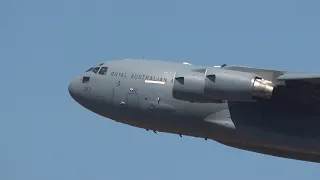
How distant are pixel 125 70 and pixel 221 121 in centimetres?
460

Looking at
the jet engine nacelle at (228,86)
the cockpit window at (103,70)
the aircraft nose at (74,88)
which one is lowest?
the aircraft nose at (74,88)

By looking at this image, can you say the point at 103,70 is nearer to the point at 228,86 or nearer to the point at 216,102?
the point at 216,102

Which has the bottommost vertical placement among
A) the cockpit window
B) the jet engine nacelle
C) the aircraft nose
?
the aircraft nose

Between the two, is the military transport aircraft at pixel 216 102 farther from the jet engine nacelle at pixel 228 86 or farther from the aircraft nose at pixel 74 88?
the aircraft nose at pixel 74 88

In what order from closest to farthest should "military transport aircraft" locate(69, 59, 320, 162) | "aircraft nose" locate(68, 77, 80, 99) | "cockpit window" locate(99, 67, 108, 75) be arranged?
"military transport aircraft" locate(69, 59, 320, 162)
"cockpit window" locate(99, 67, 108, 75)
"aircraft nose" locate(68, 77, 80, 99)

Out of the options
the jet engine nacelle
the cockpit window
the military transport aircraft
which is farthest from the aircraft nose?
the jet engine nacelle

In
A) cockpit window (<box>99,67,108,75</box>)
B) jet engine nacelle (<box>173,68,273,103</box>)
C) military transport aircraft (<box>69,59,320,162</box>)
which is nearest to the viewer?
jet engine nacelle (<box>173,68,273,103</box>)

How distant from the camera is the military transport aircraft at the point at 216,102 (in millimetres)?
30438

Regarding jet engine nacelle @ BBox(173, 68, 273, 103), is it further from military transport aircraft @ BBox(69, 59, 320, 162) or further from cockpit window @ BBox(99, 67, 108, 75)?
cockpit window @ BBox(99, 67, 108, 75)

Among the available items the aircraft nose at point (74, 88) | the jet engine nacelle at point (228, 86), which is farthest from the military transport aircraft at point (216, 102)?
the aircraft nose at point (74, 88)

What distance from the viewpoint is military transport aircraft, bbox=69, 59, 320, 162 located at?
30438 millimetres

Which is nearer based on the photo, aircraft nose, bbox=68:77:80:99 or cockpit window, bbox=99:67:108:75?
cockpit window, bbox=99:67:108:75

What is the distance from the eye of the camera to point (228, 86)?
30266mm

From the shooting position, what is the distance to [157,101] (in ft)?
109
